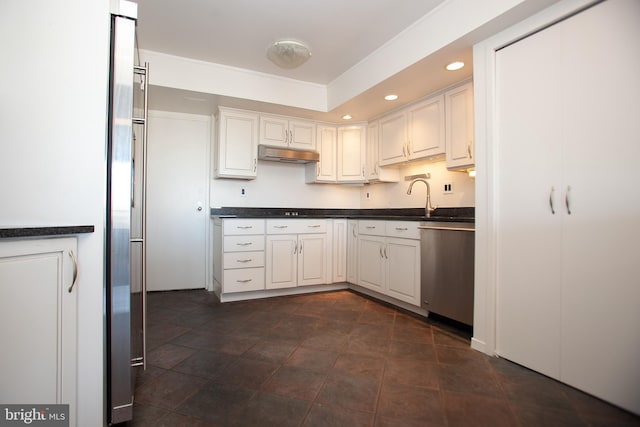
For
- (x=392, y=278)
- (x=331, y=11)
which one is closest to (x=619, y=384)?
(x=392, y=278)

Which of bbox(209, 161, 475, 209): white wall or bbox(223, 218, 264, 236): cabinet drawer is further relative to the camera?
bbox(209, 161, 475, 209): white wall

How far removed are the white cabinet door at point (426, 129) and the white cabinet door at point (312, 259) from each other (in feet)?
4.64

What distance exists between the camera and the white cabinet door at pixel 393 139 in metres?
3.45

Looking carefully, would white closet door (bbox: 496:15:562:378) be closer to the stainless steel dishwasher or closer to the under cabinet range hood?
the stainless steel dishwasher

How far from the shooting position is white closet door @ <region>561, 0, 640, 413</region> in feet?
4.74

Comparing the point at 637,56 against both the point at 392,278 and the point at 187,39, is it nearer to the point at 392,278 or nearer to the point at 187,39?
the point at 392,278

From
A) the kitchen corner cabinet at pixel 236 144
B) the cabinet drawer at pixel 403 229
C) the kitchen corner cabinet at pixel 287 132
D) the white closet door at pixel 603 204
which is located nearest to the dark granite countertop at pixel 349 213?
the cabinet drawer at pixel 403 229

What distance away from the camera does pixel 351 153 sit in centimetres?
412

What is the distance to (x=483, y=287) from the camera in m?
2.08

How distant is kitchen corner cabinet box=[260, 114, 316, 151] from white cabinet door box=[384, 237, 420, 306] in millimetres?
1694

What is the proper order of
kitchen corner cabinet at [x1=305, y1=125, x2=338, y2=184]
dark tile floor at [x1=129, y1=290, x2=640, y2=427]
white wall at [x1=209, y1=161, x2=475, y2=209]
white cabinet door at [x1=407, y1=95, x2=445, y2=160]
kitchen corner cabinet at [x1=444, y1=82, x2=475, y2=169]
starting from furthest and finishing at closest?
kitchen corner cabinet at [x1=305, y1=125, x2=338, y2=184], white wall at [x1=209, y1=161, x2=475, y2=209], white cabinet door at [x1=407, y1=95, x2=445, y2=160], kitchen corner cabinet at [x1=444, y1=82, x2=475, y2=169], dark tile floor at [x1=129, y1=290, x2=640, y2=427]

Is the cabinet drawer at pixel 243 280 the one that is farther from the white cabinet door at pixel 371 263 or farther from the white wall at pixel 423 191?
the white wall at pixel 423 191

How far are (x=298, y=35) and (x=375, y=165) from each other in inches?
68.9

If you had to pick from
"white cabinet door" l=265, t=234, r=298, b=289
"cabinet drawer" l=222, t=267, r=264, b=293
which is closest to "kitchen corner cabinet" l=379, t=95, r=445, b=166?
"white cabinet door" l=265, t=234, r=298, b=289
